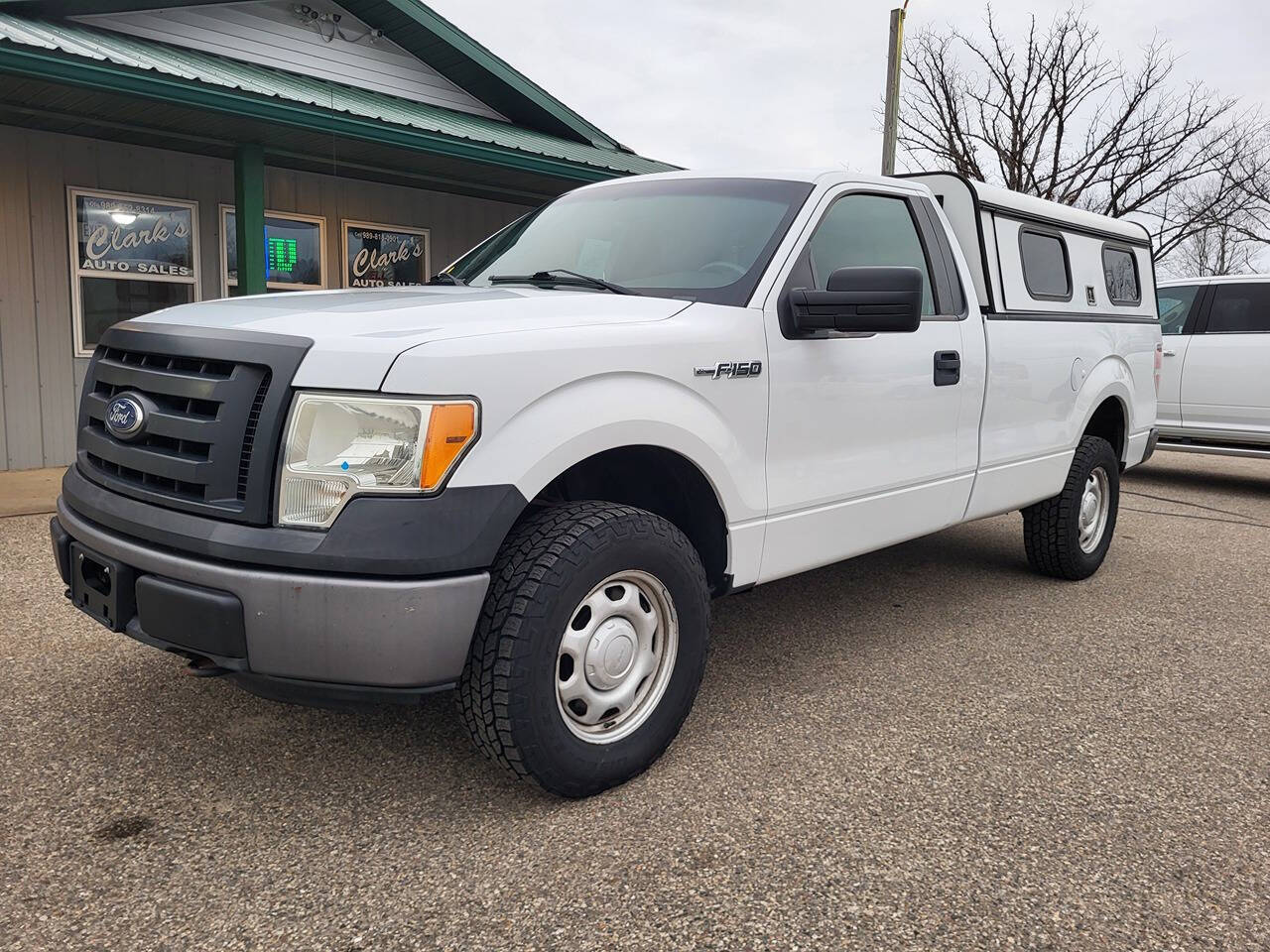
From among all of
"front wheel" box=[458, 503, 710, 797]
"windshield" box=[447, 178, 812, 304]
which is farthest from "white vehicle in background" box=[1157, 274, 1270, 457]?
"front wheel" box=[458, 503, 710, 797]

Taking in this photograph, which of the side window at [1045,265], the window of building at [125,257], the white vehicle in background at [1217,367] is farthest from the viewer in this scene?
the white vehicle in background at [1217,367]

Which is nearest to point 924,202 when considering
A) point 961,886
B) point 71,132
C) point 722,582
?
point 722,582

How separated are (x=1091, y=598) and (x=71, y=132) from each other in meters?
8.51

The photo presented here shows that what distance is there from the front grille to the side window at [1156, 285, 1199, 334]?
9.10 meters

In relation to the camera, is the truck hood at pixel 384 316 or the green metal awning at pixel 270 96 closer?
the truck hood at pixel 384 316

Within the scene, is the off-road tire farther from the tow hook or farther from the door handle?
the tow hook

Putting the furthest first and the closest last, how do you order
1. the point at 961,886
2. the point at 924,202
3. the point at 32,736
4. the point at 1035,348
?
the point at 1035,348
the point at 924,202
the point at 32,736
the point at 961,886

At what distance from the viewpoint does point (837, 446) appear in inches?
138

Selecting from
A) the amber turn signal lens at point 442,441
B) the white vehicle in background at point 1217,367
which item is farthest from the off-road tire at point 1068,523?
the white vehicle in background at point 1217,367

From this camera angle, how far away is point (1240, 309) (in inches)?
355

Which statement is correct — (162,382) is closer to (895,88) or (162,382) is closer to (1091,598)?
(1091,598)

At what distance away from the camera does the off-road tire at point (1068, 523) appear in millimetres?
5195

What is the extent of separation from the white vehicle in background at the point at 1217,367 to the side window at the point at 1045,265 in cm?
461

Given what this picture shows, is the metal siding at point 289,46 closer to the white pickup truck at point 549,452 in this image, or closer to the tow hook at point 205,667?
the white pickup truck at point 549,452
